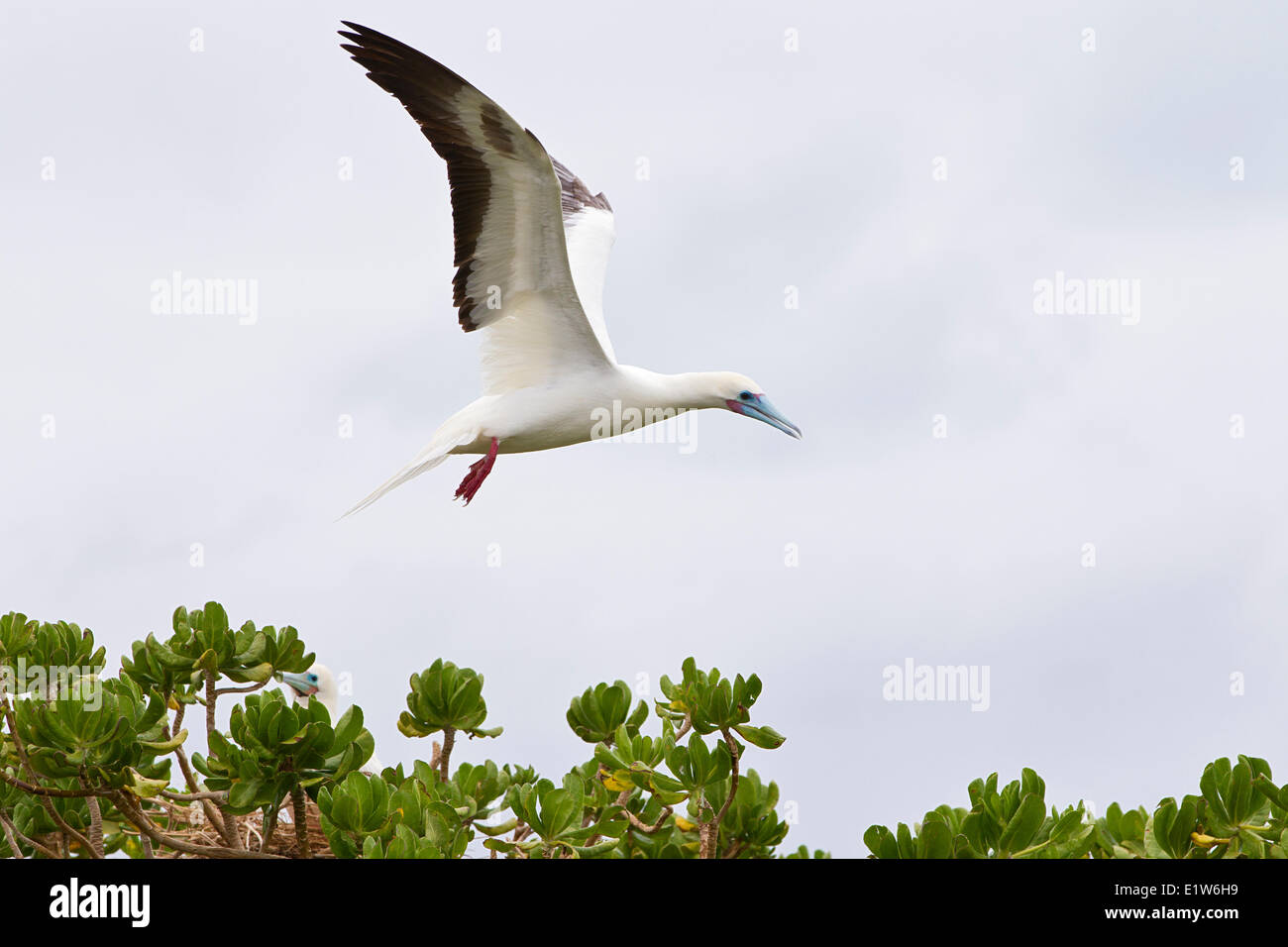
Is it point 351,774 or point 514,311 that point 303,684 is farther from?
point 351,774

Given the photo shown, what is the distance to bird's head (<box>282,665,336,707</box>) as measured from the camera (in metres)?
9.67

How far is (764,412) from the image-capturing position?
28.0 feet

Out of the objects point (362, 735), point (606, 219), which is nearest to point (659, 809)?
point (362, 735)

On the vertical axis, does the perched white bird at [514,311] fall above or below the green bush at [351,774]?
above

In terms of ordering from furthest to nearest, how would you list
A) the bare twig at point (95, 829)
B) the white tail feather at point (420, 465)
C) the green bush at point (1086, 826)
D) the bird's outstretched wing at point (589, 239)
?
the bird's outstretched wing at point (589, 239)
the white tail feather at point (420, 465)
the bare twig at point (95, 829)
the green bush at point (1086, 826)

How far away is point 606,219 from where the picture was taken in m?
10.4

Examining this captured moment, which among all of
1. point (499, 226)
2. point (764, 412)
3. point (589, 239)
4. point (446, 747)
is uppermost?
point (589, 239)

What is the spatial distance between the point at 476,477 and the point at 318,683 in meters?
2.73

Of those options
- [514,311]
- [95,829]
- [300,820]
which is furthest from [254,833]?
[514,311]

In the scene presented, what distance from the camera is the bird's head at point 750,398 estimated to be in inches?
335

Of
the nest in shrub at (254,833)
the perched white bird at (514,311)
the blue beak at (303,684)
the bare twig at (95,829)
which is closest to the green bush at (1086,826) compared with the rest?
the nest in shrub at (254,833)

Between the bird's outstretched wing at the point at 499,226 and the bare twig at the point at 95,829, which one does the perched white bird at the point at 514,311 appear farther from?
the bare twig at the point at 95,829
